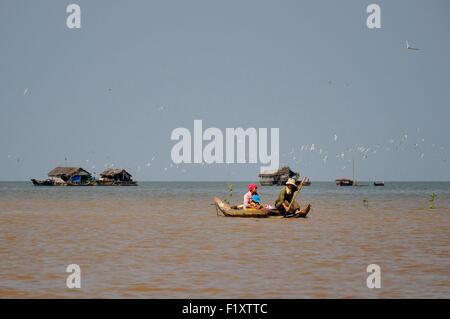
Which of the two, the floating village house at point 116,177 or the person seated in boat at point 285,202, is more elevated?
the person seated in boat at point 285,202

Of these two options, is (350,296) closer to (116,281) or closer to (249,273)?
(249,273)

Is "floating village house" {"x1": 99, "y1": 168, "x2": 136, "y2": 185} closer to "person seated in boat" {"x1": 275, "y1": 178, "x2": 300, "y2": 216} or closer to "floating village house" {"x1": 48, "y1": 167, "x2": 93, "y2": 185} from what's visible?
"floating village house" {"x1": 48, "y1": 167, "x2": 93, "y2": 185}

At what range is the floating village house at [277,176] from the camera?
176950 mm

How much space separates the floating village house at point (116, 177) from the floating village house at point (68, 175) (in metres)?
4.84

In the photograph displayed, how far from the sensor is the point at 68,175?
15775cm

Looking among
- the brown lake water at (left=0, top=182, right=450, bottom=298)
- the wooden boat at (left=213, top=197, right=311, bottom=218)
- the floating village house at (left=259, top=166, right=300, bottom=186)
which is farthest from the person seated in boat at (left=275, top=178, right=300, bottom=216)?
the floating village house at (left=259, top=166, right=300, bottom=186)

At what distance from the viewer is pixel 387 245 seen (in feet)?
75.5

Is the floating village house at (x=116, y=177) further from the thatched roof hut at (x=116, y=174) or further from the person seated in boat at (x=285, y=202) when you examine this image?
the person seated in boat at (x=285, y=202)

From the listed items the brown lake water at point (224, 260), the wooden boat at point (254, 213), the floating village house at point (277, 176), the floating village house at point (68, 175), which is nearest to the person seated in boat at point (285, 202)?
the wooden boat at point (254, 213)

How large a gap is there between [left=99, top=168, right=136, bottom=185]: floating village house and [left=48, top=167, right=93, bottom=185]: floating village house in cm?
484

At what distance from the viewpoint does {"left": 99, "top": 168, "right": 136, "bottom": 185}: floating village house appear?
541 ft

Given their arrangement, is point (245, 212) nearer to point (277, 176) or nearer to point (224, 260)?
point (224, 260)
